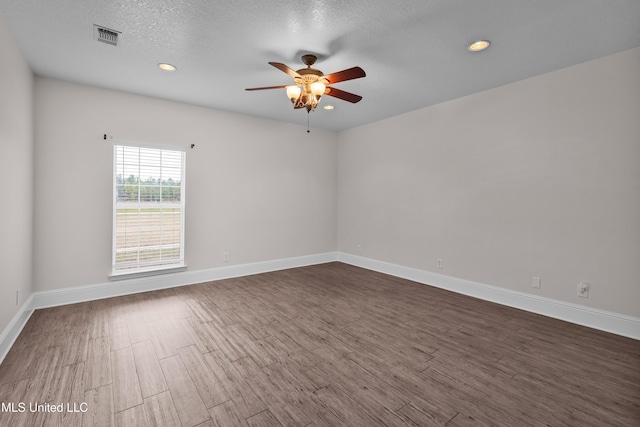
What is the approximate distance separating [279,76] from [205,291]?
9.81 feet

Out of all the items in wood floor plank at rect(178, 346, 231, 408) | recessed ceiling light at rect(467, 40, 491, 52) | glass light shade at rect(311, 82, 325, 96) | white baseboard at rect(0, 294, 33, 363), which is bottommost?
wood floor plank at rect(178, 346, 231, 408)

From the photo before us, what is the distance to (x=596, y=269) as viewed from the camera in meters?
2.98

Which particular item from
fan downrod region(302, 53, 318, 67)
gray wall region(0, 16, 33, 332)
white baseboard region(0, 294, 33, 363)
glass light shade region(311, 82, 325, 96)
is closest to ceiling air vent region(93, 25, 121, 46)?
gray wall region(0, 16, 33, 332)

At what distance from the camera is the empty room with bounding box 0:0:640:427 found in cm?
202

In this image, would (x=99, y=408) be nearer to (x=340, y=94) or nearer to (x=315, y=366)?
(x=315, y=366)

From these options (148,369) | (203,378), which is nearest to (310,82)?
(203,378)

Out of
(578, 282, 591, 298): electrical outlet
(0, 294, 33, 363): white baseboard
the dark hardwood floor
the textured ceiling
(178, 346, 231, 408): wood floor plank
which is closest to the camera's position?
the dark hardwood floor

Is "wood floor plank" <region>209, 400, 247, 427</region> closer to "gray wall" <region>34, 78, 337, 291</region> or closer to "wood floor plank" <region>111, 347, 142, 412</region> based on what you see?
"wood floor plank" <region>111, 347, 142, 412</region>

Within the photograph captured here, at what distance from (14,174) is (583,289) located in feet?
18.6

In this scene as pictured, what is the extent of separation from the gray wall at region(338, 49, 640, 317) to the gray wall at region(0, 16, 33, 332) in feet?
15.3

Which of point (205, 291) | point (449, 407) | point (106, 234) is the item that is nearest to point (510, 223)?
point (449, 407)

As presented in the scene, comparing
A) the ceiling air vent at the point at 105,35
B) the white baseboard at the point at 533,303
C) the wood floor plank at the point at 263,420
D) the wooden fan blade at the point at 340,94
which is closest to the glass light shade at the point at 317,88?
the wooden fan blade at the point at 340,94

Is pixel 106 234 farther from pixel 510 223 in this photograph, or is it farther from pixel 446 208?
pixel 510 223

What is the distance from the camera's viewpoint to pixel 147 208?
13.4 feet
